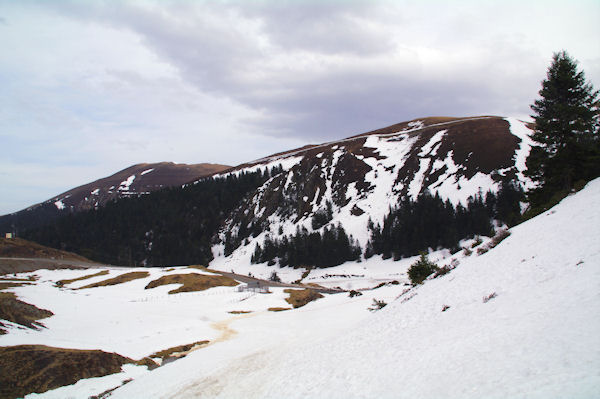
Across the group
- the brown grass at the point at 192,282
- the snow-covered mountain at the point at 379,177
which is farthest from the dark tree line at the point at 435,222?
the brown grass at the point at 192,282

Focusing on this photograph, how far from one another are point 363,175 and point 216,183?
81052mm

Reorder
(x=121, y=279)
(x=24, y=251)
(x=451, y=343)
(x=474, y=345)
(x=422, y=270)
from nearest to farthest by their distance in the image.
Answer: (x=474, y=345) < (x=451, y=343) < (x=422, y=270) < (x=121, y=279) < (x=24, y=251)

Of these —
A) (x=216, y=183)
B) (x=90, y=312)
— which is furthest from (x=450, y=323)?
(x=216, y=183)

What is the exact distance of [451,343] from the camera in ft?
31.7

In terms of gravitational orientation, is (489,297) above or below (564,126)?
below

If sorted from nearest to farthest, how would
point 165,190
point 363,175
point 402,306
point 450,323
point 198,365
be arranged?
point 450,323 → point 402,306 → point 198,365 → point 363,175 → point 165,190

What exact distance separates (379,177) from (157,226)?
10178 cm

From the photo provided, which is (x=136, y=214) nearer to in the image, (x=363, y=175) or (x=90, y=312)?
(x=363, y=175)

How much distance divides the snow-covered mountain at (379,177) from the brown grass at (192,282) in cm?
5061

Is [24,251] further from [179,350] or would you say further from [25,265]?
[179,350]

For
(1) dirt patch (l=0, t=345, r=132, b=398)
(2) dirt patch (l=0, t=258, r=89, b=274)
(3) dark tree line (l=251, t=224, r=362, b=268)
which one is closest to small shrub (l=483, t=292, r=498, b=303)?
(1) dirt patch (l=0, t=345, r=132, b=398)

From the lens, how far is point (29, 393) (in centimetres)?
1527

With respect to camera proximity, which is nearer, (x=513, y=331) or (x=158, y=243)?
(x=513, y=331)

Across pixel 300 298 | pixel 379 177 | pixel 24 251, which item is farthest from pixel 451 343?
pixel 24 251
